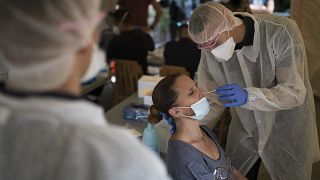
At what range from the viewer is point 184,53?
342 cm

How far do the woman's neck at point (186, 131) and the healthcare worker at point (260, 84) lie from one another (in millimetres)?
188

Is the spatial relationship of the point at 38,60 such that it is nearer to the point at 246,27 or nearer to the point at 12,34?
the point at 12,34

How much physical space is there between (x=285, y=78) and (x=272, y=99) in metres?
0.13

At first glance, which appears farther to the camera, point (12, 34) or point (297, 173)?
point (297, 173)

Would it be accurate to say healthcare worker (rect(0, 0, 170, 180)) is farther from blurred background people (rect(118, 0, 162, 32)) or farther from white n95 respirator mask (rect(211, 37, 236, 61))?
blurred background people (rect(118, 0, 162, 32))

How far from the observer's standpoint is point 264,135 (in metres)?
1.99

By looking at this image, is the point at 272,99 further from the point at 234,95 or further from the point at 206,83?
the point at 206,83

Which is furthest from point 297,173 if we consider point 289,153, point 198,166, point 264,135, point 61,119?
point 61,119

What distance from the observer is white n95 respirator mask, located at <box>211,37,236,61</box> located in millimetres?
1776

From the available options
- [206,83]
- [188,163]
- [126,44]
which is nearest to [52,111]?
[188,163]

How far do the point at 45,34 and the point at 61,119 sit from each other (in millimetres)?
151

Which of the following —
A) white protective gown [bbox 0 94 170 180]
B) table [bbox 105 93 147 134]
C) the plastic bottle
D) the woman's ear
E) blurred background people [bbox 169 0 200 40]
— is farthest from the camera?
blurred background people [bbox 169 0 200 40]

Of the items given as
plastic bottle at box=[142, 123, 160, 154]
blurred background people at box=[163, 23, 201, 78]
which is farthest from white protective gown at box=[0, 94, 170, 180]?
blurred background people at box=[163, 23, 201, 78]

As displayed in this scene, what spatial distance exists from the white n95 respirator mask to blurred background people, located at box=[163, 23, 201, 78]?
1508mm
